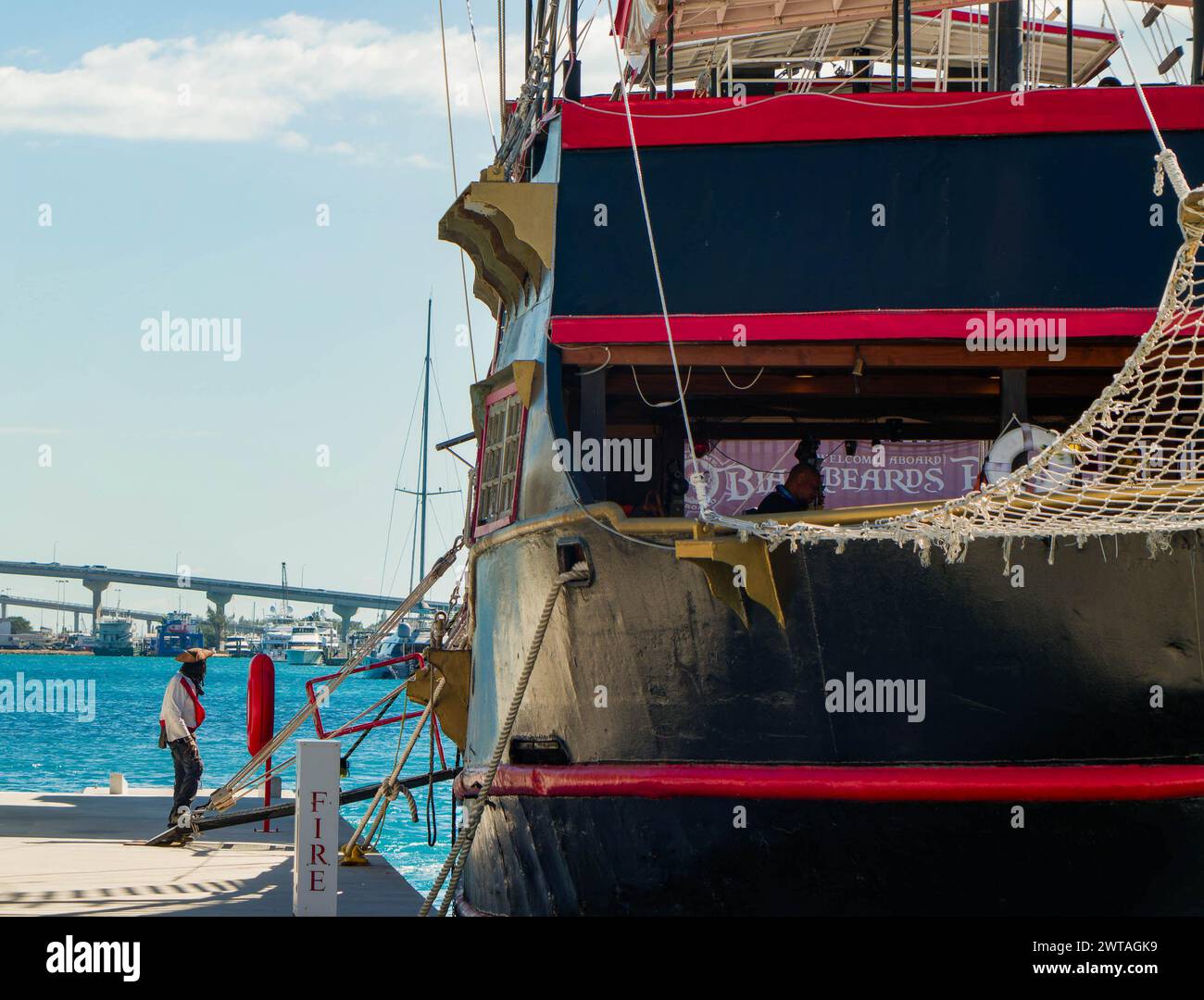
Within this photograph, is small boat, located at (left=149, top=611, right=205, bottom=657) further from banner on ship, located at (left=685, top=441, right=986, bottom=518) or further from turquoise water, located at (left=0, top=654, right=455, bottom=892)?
banner on ship, located at (left=685, top=441, right=986, bottom=518)

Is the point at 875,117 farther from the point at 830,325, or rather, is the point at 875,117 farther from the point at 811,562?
the point at 811,562

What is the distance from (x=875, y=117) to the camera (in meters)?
10.3

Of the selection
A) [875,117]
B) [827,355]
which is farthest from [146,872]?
[875,117]

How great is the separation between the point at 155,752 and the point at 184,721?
4360 cm

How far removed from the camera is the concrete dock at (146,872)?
11.7m

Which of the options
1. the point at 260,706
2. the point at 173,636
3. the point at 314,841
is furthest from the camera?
the point at 173,636

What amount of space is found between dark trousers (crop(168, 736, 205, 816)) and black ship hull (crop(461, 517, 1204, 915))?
7231mm

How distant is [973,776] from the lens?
8.69 meters

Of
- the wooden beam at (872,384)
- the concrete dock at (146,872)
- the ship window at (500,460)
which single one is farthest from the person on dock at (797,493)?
the concrete dock at (146,872)

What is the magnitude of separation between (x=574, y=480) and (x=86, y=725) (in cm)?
6740

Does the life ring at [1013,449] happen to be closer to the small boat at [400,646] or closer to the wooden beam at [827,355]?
the wooden beam at [827,355]

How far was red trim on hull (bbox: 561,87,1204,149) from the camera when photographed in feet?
33.5

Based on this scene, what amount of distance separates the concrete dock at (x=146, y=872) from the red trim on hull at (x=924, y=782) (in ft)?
11.9
